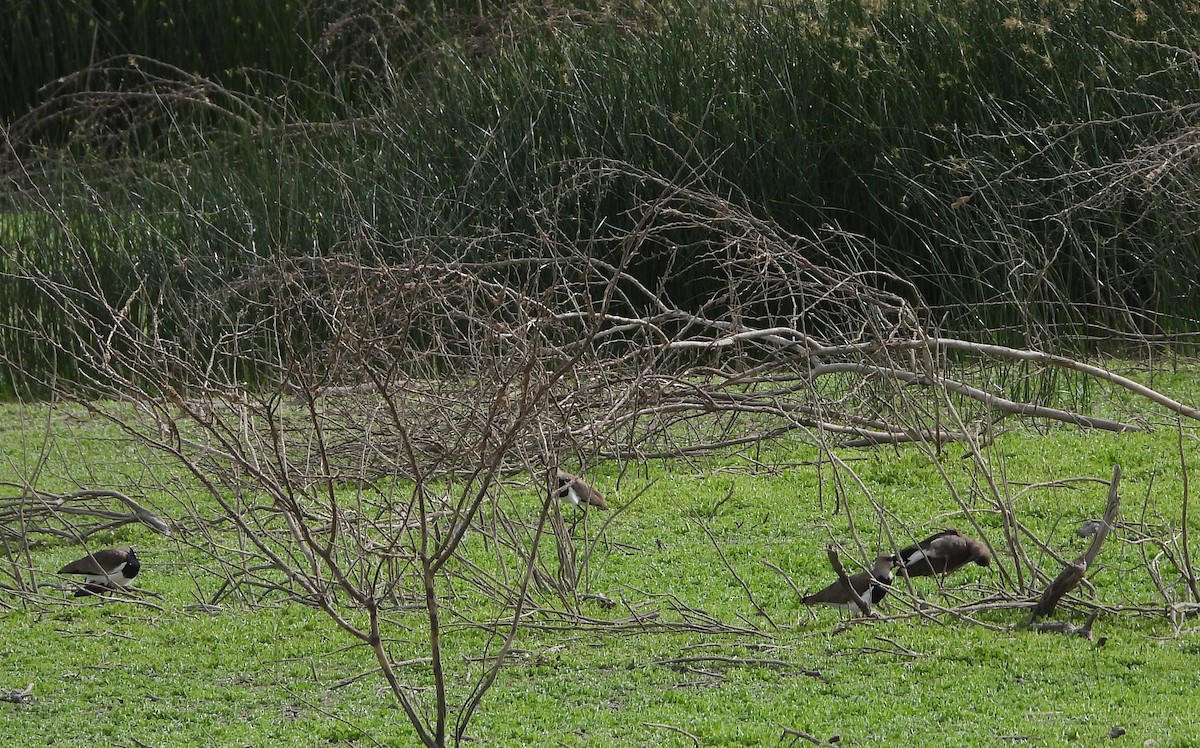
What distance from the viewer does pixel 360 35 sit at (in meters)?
12.4

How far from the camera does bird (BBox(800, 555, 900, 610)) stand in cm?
377

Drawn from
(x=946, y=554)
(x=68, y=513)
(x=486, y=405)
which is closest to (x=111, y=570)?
(x=68, y=513)

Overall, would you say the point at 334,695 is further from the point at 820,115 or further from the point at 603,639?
the point at 820,115

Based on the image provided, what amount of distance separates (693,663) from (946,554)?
2.84 feet

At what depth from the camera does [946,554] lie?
13.0 ft

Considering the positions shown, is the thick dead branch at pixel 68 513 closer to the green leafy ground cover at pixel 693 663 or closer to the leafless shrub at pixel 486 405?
the green leafy ground cover at pixel 693 663

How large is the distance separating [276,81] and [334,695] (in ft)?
36.4

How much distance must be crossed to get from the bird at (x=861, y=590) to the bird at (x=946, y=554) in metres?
0.09

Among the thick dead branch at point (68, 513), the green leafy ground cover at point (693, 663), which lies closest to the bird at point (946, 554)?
the green leafy ground cover at point (693, 663)

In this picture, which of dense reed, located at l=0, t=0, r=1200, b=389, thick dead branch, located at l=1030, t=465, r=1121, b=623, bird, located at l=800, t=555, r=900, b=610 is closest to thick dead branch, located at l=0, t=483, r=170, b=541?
dense reed, located at l=0, t=0, r=1200, b=389

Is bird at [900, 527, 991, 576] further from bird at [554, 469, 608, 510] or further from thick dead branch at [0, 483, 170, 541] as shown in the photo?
thick dead branch at [0, 483, 170, 541]

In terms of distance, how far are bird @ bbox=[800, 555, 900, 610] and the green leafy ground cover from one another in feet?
0.16

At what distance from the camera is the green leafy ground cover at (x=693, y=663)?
3.00m

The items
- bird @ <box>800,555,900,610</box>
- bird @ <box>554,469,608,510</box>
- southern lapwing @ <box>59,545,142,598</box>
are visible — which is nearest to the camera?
bird @ <box>800,555,900,610</box>
